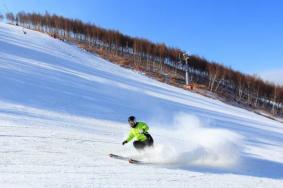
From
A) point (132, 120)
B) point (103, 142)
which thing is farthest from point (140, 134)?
point (103, 142)

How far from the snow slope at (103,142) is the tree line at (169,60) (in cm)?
5612

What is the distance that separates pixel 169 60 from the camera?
8988 centimetres

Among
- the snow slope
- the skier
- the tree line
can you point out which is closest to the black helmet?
the skier

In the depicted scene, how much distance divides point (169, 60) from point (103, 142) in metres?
76.1

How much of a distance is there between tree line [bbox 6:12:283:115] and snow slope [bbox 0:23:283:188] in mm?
Answer: 56124

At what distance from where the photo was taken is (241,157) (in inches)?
602

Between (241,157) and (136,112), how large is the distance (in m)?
10.4

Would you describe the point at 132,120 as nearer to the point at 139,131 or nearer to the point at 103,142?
the point at 139,131

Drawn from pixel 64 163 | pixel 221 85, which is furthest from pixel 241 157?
pixel 221 85

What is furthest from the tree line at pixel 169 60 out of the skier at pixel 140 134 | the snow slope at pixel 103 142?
the skier at pixel 140 134

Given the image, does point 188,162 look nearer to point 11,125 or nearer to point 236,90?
point 11,125

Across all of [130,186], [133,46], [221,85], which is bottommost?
[130,186]

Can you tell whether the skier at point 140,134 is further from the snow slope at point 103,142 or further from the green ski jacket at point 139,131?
the snow slope at point 103,142

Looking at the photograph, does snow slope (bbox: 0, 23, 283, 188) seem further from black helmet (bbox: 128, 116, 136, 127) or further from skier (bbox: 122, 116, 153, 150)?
black helmet (bbox: 128, 116, 136, 127)
